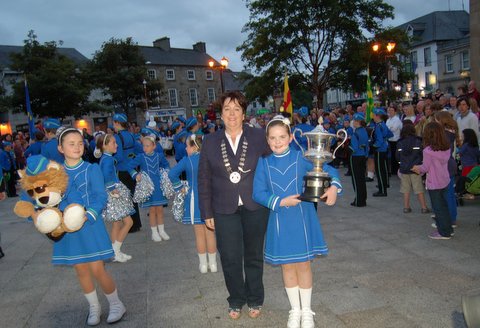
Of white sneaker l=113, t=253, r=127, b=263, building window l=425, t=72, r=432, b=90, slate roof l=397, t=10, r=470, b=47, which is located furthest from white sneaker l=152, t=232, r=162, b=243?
slate roof l=397, t=10, r=470, b=47

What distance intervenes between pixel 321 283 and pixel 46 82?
1192 inches

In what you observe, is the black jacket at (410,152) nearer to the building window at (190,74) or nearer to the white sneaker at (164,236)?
the white sneaker at (164,236)

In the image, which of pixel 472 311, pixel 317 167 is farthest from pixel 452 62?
pixel 472 311

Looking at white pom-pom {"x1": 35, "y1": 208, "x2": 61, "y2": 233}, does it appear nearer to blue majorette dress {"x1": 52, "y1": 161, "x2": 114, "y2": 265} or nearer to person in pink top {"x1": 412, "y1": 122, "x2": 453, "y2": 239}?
blue majorette dress {"x1": 52, "y1": 161, "x2": 114, "y2": 265}

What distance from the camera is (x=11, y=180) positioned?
14.6 metres

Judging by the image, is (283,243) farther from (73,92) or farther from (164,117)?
(164,117)

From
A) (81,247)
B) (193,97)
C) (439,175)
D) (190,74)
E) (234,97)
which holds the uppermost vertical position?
(190,74)

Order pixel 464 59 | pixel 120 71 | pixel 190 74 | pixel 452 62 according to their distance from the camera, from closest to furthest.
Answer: pixel 120 71 < pixel 464 59 < pixel 452 62 < pixel 190 74

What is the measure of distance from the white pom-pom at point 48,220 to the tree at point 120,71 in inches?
1465

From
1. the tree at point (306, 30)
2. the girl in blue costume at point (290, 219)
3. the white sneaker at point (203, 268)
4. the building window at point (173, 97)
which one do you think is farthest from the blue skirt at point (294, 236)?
the building window at point (173, 97)

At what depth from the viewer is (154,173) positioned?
22.8 ft

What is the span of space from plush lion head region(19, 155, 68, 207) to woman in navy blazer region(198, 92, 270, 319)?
50.5 inches

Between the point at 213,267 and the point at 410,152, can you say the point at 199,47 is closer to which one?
the point at 410,152

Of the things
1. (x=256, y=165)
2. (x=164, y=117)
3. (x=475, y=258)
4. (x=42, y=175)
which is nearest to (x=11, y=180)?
(x=42, y=175)
